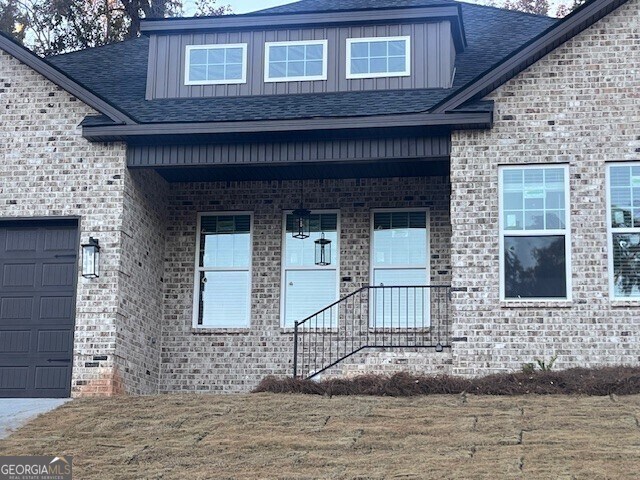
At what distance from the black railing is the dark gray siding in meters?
2.16

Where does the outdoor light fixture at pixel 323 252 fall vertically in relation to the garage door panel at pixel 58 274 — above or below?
above

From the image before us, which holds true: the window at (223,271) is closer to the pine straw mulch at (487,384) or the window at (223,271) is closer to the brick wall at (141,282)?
the brick wall at (141,282)

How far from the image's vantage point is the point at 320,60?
58.6ft

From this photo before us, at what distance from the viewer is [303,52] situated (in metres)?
18.0

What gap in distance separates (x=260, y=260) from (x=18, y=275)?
12.1ft

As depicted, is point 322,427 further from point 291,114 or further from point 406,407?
point 291,114

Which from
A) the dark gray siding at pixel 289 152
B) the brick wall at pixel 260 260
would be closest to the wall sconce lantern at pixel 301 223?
the brick wall at pixel 260 260

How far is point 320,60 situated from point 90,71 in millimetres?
4275

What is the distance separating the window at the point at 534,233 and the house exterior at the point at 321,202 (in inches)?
1.1

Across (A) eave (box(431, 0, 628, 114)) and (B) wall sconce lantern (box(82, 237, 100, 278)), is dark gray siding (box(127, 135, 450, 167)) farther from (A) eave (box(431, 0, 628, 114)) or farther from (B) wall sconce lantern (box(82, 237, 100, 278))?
(B) wall sconce lantern (box(82, 237, 100, 278))

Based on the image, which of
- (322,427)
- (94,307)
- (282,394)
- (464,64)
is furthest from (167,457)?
(464,64)

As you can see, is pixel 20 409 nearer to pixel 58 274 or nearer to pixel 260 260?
pixel 58 274

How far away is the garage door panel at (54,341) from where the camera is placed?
1620 cm

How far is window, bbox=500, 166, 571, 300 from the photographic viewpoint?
50.0ft
